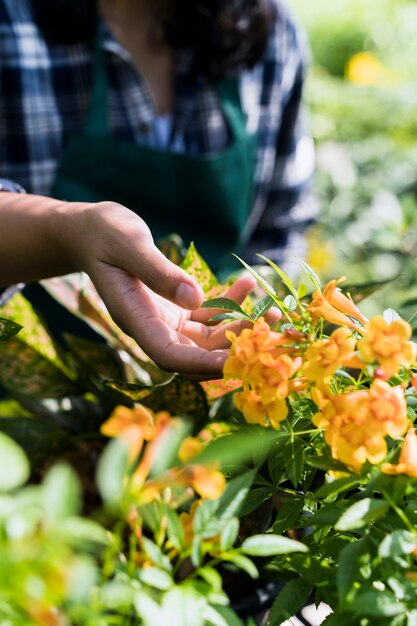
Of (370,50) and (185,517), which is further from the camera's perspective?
(370,50)

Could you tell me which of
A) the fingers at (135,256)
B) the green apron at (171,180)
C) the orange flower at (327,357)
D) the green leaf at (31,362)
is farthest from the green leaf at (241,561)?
the green apron at (171,180)

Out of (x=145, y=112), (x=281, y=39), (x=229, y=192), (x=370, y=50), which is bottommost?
(x=370, y=50)

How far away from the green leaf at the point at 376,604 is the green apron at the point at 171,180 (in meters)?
1.13

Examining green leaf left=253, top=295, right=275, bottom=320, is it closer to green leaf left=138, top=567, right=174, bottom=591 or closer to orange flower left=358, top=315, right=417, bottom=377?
orange flower left=358, top=315, right=417, bottom=377

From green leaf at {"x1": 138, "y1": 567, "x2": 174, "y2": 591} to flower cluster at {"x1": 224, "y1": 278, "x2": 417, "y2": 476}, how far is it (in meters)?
0.12

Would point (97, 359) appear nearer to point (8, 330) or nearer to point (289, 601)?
point (8, 330)

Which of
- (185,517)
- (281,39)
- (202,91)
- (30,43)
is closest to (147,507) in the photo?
(185,517)

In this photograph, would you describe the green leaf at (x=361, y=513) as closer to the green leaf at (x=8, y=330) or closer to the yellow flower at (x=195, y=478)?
the yellow flower at (x=195, y=478)

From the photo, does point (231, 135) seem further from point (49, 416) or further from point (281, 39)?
point (49, 416)

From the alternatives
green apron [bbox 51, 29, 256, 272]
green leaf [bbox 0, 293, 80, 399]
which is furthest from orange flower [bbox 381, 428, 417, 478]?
green apron [bbox 51, 29, 256, 272]

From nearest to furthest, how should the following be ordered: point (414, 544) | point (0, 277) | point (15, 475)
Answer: point (15, 475) → point (414, 544) → point (0, 277)

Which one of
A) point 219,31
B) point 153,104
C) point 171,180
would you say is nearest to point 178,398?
point 171,180

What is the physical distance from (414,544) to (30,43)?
121cm

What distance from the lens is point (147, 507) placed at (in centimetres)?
41
